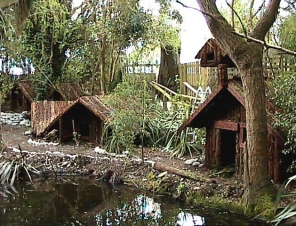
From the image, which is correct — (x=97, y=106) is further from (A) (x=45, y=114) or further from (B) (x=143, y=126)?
(A) (x=45, y=114)

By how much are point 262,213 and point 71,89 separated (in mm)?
8817

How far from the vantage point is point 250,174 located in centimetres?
594

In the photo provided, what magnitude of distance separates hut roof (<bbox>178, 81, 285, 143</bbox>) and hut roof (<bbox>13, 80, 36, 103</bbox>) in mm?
7730

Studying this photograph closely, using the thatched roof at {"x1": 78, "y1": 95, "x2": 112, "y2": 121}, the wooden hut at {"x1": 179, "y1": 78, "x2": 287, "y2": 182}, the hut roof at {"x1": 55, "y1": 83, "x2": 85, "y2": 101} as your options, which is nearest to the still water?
the wooden hut at {"x1": 179, "y1": 78, "x2": 287, "y2": 182}

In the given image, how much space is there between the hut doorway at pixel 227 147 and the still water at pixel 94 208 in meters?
1.60

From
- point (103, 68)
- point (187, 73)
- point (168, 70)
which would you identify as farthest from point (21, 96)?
point (187, 73)

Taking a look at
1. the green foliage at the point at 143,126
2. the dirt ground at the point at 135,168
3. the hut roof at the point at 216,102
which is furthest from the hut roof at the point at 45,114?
the hut roof at the point at 216,102

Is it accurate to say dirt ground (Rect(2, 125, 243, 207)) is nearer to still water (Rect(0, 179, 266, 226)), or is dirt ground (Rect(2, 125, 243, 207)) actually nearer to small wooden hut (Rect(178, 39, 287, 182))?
still water (Rect(0, 179, 266, 226))

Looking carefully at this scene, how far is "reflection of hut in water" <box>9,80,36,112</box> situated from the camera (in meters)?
14.6

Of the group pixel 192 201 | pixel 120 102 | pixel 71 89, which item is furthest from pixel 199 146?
pixel 71 89

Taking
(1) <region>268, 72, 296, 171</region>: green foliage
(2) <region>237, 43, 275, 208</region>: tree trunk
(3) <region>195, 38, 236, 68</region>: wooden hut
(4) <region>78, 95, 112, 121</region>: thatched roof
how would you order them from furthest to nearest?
(4) <region>78, 95, 112, 121</region>: thatched roof < (3) <region>195, 38, 236, 68</region>: wooden hut < (1) <region>268, 72, 296, 171</region>: green foliage < (2) <region>237, 43, 275, 208</region>: tree trunk

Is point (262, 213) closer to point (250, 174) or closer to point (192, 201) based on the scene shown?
point (250, 174)

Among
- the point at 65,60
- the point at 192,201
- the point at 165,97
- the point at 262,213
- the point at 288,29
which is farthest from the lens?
the point at 65,60

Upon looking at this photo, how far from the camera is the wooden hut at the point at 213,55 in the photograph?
732 centimetres
